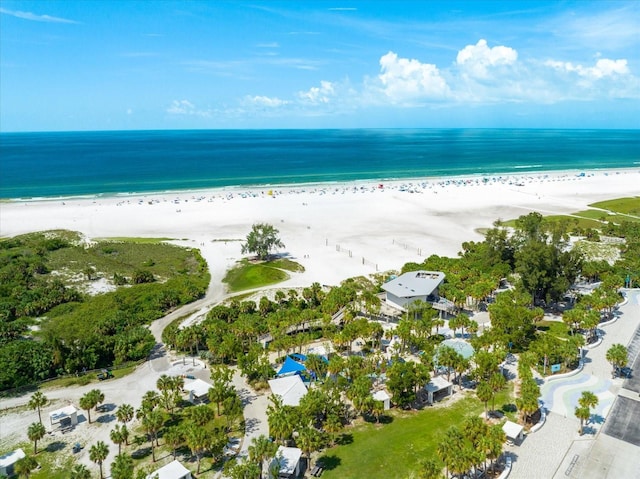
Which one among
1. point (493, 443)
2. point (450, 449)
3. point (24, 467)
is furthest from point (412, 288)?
point (24, 467)

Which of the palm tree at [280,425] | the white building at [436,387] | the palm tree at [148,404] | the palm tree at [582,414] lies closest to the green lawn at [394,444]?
the white building at [436,387]

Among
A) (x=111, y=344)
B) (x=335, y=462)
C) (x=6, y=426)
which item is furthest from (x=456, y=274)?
(x=6, y=426)

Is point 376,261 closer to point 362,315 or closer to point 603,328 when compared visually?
point 362,315

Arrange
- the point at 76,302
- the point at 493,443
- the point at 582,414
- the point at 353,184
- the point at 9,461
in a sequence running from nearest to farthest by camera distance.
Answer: the point at 493,443 → the point at 9,461 → the point at 582,414 → the point at 76,302 → the point at 353,184

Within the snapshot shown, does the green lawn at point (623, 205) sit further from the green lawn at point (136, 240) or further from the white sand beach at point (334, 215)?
the green lawn at point (136, 240)

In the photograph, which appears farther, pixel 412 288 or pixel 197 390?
pixel 412 288

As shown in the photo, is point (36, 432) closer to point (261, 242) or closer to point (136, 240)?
point (261, 242)

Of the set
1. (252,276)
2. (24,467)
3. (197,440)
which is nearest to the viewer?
(24,467)
